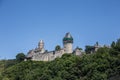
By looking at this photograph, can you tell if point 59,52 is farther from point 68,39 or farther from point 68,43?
point 68,39

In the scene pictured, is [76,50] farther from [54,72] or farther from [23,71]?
[54,72]

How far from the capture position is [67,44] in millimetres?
97125

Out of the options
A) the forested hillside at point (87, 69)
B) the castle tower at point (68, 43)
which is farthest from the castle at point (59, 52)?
the forested hillside at point (87, 69)

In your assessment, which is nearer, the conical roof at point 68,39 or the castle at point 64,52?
the castle at point 64,52

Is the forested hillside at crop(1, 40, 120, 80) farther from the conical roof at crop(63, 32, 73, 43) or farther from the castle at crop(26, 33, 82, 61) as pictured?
the conical roof at crop(63, 32, 73, 43)

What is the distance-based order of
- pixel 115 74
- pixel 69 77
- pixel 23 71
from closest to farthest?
pixel 115 74 < pixel 69 77 < pixel 23 71

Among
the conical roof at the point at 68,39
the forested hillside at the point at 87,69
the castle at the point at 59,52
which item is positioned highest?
the conical roof at the point at 68,39

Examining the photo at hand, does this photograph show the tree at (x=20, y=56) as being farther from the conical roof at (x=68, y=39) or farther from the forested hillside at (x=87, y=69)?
the forested hillside at (x=87, y=69)

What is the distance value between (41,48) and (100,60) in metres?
39.9

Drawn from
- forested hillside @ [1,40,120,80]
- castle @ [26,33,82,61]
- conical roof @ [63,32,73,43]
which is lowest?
forested hillside @ [1,40,120,80]

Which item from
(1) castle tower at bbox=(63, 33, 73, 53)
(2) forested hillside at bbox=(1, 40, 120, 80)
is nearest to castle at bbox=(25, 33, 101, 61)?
(1) castle tower at bbox=(63, 33, 73, 53)

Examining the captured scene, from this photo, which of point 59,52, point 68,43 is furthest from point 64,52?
point 68,43

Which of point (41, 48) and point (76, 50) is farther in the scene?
point (41, 48)

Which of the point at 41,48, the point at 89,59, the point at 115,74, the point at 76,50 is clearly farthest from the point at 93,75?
the point at 41,48
